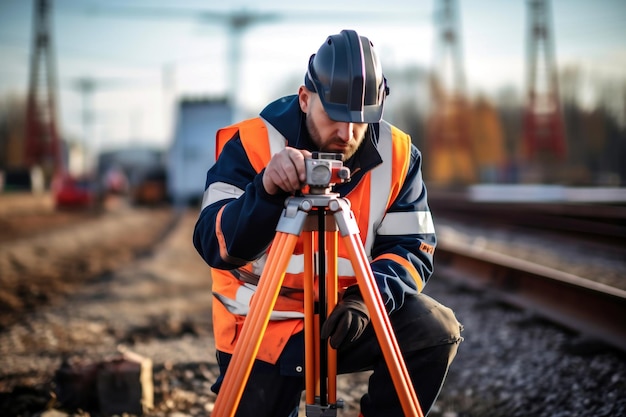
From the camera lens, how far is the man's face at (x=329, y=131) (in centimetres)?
222

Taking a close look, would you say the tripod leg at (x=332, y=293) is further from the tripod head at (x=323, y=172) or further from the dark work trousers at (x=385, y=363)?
the tripod head at (x=323, y=172)

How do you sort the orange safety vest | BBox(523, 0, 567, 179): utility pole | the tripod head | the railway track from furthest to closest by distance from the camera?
BBox(523, 0, 567, 179): utility pole
the railway track
the orange safety vest
the tripod head

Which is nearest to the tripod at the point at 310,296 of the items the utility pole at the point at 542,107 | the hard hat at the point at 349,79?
the hard hat at the point at 349,79

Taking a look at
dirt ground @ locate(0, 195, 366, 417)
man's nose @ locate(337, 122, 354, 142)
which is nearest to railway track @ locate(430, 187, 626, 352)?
dirt ground @ locate(0, 195, 366, 417)

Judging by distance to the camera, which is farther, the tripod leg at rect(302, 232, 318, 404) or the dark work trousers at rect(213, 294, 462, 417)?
the dark work trousers at rect(213, 294, 462, 417)

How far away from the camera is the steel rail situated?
4.42 metres

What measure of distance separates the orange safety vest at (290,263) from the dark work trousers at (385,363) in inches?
2.6

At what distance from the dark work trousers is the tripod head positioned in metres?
0.60

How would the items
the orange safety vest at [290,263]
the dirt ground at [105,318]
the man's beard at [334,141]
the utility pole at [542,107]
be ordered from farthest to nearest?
the utility pole at [542,107]
the dirt ground at [105,318]
the orange safety vest at [290,263]
the man's beard at [334,141]

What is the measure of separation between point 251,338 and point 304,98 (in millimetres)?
873

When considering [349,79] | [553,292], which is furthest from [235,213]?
[553,292]

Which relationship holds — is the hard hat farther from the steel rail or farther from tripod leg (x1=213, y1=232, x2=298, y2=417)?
the steel rail

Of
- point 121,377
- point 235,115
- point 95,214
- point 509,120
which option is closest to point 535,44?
point 235,115

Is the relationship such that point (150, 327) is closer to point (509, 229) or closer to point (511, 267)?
point (511, 267)
